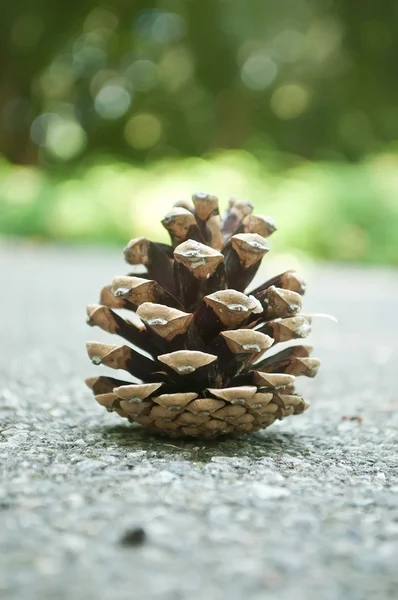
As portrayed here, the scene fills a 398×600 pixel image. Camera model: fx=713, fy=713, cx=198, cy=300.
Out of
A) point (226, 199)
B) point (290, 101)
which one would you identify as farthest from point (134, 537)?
point (290, 101)

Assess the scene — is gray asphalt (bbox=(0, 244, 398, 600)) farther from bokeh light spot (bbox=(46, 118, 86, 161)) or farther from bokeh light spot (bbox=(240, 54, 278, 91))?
bokeh light spot (bbox=(46, 118, 86, 161))

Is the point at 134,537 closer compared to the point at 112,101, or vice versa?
the point at 134,537

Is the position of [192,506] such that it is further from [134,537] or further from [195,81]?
[195,81]

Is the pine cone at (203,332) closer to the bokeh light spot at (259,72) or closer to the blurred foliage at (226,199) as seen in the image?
the blurred foliage at (226,199)

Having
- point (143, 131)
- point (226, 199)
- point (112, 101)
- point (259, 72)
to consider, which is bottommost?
point (226, 199)

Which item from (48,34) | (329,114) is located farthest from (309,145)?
(48,34)

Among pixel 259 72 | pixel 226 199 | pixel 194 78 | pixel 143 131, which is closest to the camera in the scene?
pixel 226 199
